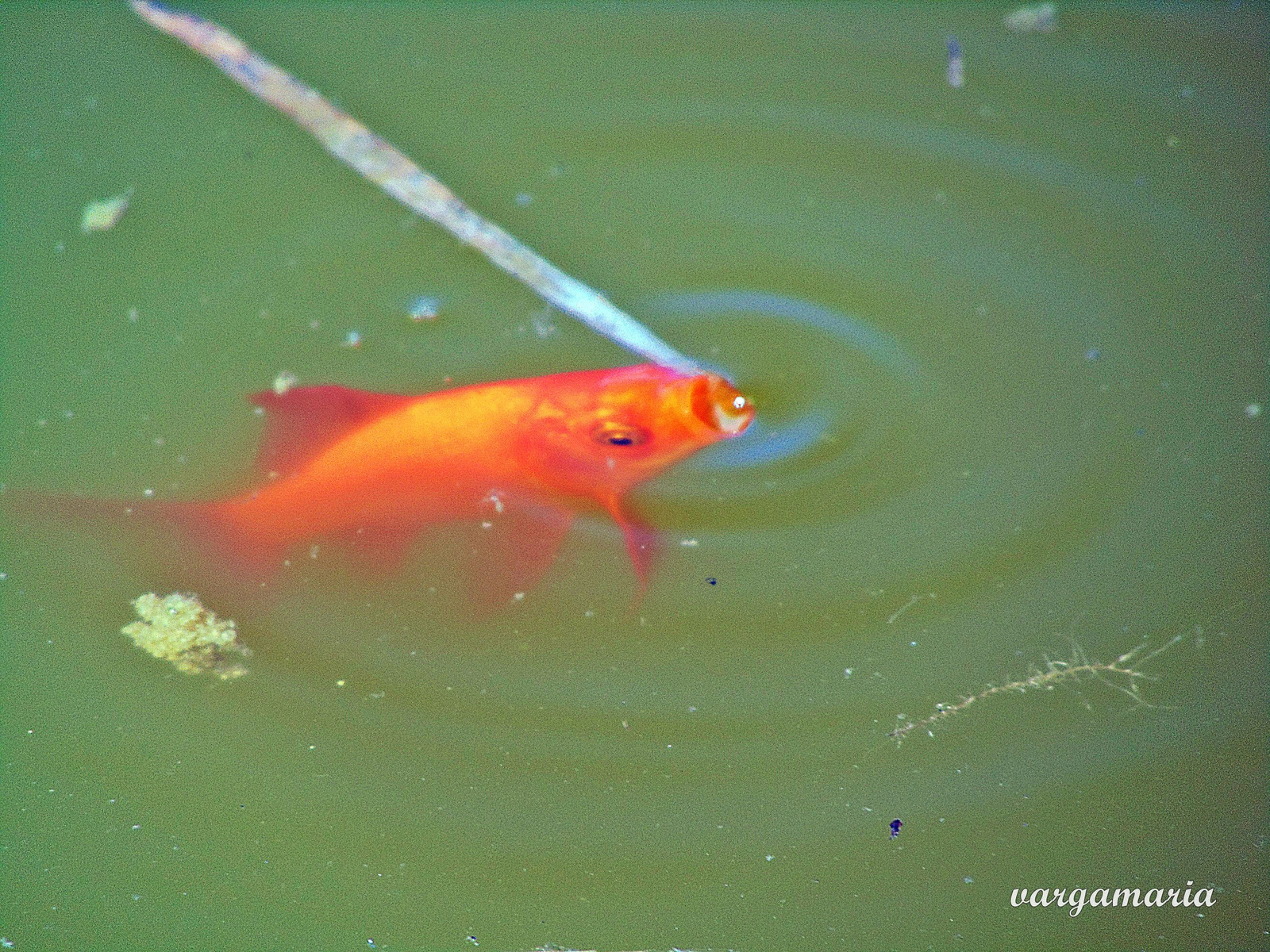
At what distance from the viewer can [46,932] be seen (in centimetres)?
199

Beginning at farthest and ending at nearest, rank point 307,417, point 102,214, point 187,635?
point 102,214
point 307,417
point 187,635

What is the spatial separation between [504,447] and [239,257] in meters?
1.00

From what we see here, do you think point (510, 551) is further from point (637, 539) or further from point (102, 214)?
point (102, 214)

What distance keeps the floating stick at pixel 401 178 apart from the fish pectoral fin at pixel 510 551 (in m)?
0.48

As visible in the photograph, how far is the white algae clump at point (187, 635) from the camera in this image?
2.23m

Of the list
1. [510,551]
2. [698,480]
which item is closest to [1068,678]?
[698,480]

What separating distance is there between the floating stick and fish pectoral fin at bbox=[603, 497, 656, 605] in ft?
1.20

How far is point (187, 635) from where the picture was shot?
226 centimetres

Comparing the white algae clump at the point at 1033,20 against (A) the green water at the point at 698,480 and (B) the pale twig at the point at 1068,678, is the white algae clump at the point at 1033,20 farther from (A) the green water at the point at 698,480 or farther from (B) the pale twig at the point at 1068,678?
(B) the pale twig at the point at 1068,678

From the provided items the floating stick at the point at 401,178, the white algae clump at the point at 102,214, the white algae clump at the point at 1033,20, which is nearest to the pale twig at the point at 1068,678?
the floating stick at the point at 401,178

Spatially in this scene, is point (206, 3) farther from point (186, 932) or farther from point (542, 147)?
point (186, 932)

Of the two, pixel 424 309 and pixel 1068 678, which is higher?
pixel 424 309

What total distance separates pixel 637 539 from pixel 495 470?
0.39m

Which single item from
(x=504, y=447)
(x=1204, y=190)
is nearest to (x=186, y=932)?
(x=504, y=447)
